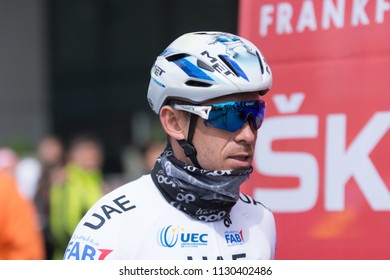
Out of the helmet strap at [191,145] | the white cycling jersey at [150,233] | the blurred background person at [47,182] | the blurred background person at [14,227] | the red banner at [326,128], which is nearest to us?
the white cycling jersey at [150,233]

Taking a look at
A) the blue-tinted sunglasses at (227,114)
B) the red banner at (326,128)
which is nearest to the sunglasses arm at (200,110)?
the blue-tinted sunglasses at (227,114)

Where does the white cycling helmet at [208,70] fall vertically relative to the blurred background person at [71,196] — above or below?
above

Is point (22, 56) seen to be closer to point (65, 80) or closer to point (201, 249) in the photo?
point (65, 80)

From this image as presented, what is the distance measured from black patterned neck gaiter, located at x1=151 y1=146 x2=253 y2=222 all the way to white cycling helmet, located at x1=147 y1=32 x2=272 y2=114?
0.23m

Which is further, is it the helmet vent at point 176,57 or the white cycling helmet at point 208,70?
the helmet vent at point 176,57

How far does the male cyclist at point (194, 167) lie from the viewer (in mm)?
2955

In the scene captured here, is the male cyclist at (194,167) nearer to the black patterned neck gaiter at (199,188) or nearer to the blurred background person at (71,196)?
the black patterned neck gaiter at (199,188)

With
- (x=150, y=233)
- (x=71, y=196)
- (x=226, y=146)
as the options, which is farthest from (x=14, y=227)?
(x=71, y=196)

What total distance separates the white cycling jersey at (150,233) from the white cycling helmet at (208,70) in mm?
352

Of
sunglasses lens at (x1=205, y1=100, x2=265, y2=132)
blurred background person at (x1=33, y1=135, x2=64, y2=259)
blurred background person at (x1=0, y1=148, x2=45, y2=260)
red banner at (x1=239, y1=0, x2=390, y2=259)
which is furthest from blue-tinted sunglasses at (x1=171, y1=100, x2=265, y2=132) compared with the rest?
blurred background person at (x1=33, y1=135, x2=64, y2=259)

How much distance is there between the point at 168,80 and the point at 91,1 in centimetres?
1840

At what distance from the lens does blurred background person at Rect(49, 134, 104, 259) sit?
8102mm

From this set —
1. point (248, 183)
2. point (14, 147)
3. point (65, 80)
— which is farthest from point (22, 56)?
point (248, 183)

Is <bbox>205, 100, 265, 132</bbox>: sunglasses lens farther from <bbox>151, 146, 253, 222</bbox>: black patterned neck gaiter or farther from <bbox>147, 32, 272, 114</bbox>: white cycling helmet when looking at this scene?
<bbox>151, 146, 253, 222</bbox>: black patterned neck gaiter
